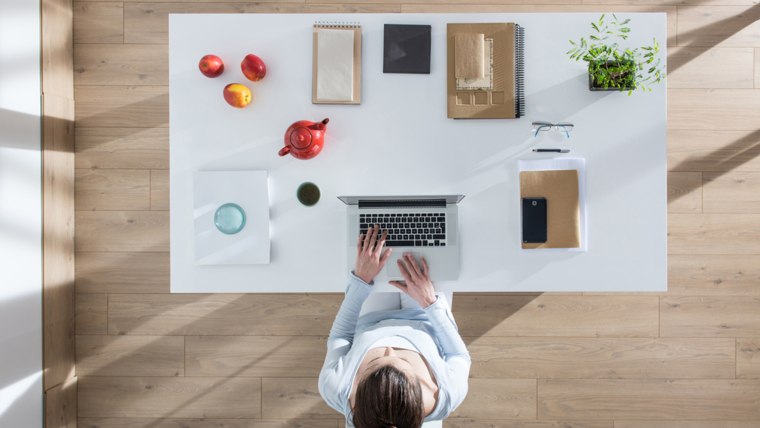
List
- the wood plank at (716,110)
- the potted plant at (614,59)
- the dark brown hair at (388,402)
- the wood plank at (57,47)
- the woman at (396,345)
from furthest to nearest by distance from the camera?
the wood plank at (716,110), the wood plank at (57,47), the potted plant at (614,59), the woman at (396,345), the dark brown hair at (388,402)

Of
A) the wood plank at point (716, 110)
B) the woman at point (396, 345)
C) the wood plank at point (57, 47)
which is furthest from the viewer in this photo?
the wood plank at point (716, 110)

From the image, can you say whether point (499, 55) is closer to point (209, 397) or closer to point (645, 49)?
point (645, 49)

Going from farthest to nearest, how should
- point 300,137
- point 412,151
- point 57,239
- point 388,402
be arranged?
point 57,239 < point 412,151 < point 300,137 < point 388,402

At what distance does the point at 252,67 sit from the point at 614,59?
1016mm

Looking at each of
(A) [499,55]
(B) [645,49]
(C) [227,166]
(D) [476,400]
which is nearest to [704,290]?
(D) [476,400]

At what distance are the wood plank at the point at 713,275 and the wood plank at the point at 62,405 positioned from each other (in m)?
2.58

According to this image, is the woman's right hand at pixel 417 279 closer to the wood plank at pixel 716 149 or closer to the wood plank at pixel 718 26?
the wood plank at pixel 716 149

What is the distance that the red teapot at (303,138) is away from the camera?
4.26 ft

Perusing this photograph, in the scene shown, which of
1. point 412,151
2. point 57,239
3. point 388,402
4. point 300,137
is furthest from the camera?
point 57,239

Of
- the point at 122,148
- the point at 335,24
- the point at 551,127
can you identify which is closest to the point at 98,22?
the point at 122,148

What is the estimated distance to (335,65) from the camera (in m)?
1.37

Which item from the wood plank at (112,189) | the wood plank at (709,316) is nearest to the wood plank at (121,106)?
the wood plank at (112,189)

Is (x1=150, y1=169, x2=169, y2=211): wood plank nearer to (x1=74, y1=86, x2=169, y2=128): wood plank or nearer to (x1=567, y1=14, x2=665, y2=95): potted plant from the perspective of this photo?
(x1=74, y1=86, x2=169, y2=128): wood plank

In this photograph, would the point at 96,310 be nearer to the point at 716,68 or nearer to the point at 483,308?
the point at 483,308
